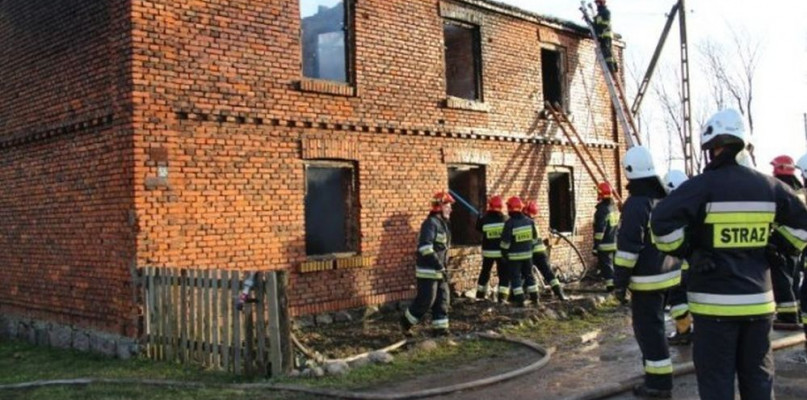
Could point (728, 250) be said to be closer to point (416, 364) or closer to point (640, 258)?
point (640, 258)

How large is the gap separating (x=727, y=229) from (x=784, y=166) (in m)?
5.13

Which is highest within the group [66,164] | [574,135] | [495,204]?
[574,135]

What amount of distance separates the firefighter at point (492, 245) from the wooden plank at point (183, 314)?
5536 mm

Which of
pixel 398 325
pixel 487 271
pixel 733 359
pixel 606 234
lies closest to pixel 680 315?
pixel 398 325

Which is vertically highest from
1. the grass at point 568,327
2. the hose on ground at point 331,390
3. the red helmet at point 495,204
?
the red helmet at point 495,204

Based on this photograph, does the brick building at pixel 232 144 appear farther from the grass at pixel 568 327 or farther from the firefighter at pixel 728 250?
the firefighter at pixel 728 250

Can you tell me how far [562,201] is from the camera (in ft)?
49.8

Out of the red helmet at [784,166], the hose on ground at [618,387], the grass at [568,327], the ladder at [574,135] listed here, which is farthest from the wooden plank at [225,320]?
the ladder at [574,135]

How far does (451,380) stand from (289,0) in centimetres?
590

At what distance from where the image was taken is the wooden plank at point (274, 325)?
698 centimetres

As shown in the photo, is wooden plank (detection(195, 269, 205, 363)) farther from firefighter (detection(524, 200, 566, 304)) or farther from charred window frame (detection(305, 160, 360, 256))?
firefighter (detection(524, 200, 566, 304))

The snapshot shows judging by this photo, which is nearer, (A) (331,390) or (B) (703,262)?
(B) (703,262)

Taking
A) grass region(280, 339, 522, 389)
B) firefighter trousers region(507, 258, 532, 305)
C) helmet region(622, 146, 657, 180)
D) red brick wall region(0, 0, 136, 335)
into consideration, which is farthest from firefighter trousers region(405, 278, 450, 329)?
helmet region(622, 146, 657, 180)

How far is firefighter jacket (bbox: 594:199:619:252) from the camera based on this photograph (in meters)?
12.0
